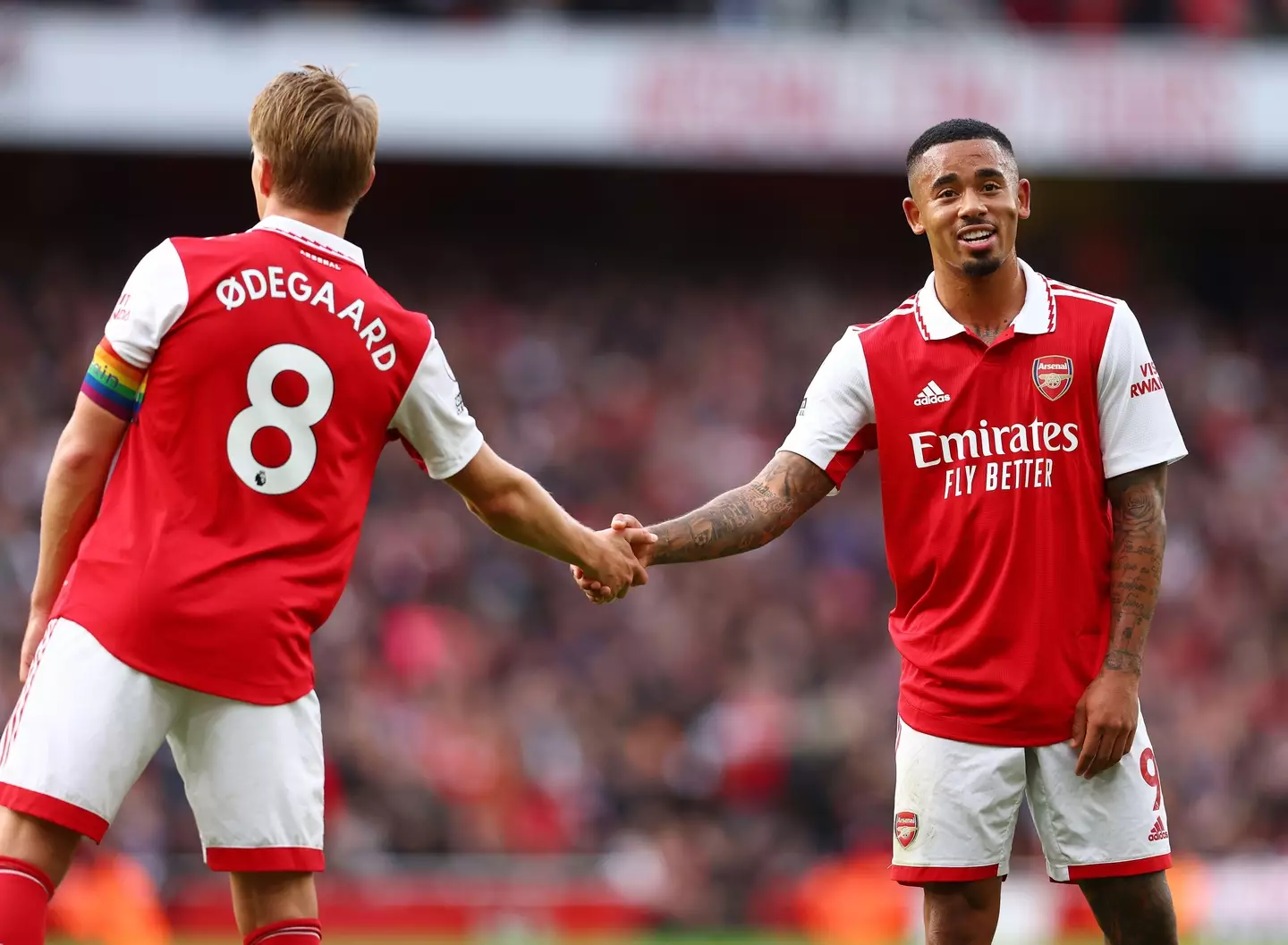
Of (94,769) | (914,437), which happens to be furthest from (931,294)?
(94,769)

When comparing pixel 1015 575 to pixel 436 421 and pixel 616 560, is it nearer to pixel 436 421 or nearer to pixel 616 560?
pixel 616 560

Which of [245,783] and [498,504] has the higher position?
[498,504]

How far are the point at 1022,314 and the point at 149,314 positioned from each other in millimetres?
2380

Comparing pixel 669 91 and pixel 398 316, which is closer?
pixel 398 316

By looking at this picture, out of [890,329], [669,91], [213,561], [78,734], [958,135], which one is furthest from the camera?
[669,91]

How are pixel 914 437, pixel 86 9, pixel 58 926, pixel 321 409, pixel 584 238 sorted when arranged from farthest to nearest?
pixel 584 238 → pixel 86 9 → pixel 58 926 → pixel 914 437 → pixel 321 409

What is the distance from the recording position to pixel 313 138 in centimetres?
435

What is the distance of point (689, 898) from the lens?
1291cm

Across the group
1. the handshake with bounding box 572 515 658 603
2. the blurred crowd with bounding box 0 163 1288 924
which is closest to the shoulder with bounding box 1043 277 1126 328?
the handshake with bounding box 572 515 658 603

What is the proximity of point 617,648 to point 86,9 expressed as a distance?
829 cm

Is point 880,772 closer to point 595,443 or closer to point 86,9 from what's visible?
point 595,443

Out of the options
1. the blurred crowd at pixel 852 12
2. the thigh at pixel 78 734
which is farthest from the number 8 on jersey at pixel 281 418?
the blurred crowd at pixel 852 12

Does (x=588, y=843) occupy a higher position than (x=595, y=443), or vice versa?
(x=595, y=443)

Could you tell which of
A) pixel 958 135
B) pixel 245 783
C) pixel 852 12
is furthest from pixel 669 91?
pixel 245 783
